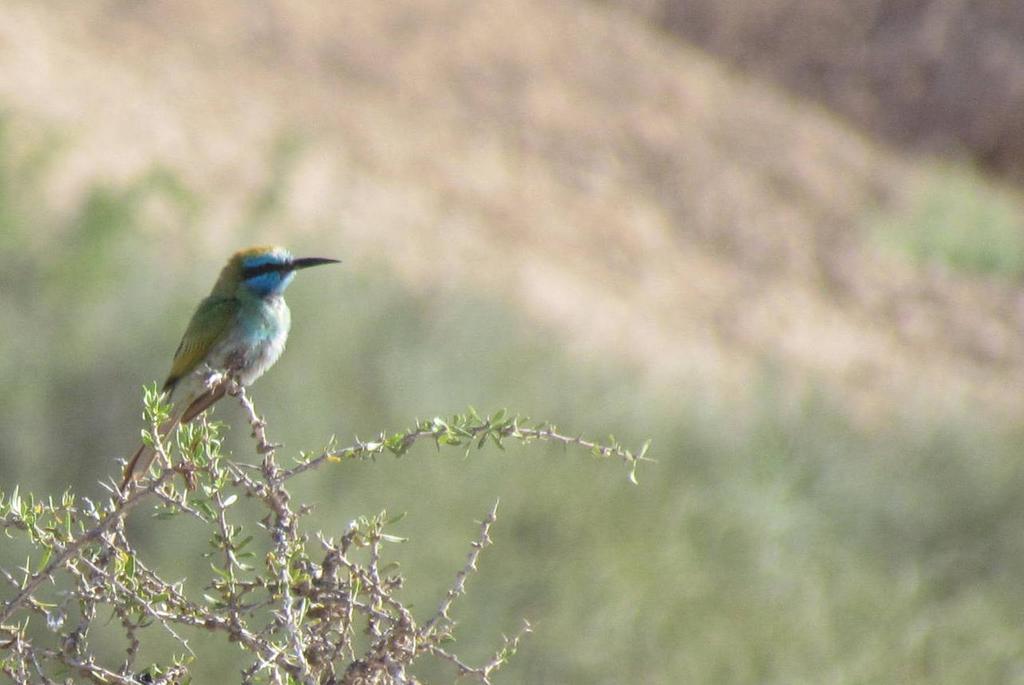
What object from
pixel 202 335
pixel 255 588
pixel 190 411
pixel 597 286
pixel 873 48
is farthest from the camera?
pixel 873 48

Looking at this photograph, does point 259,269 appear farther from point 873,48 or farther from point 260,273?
point 873,48

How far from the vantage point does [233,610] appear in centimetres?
180

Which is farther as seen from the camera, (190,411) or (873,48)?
(873,48)

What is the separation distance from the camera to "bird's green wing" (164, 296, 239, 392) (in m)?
3.82

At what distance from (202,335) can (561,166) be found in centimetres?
1045

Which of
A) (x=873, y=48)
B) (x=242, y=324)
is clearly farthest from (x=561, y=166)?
(x=242, y=324)

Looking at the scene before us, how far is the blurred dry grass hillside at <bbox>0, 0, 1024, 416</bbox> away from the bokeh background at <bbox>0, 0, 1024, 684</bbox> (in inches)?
1.6

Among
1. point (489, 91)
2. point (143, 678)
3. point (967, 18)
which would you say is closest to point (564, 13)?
point (489, 91)

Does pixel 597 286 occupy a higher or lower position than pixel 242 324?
higher

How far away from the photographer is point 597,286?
497 inches

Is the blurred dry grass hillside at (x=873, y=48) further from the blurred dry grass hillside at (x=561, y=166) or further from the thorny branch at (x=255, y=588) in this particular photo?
the thorny branch at (x=255, y=588)

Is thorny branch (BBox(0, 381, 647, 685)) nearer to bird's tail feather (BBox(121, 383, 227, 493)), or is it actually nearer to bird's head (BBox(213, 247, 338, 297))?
bird's tail feather (BBox(121, 383, 227, 493))

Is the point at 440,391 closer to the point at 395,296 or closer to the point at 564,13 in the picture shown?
the point at 395,296

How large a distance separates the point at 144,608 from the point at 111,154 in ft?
32.3
